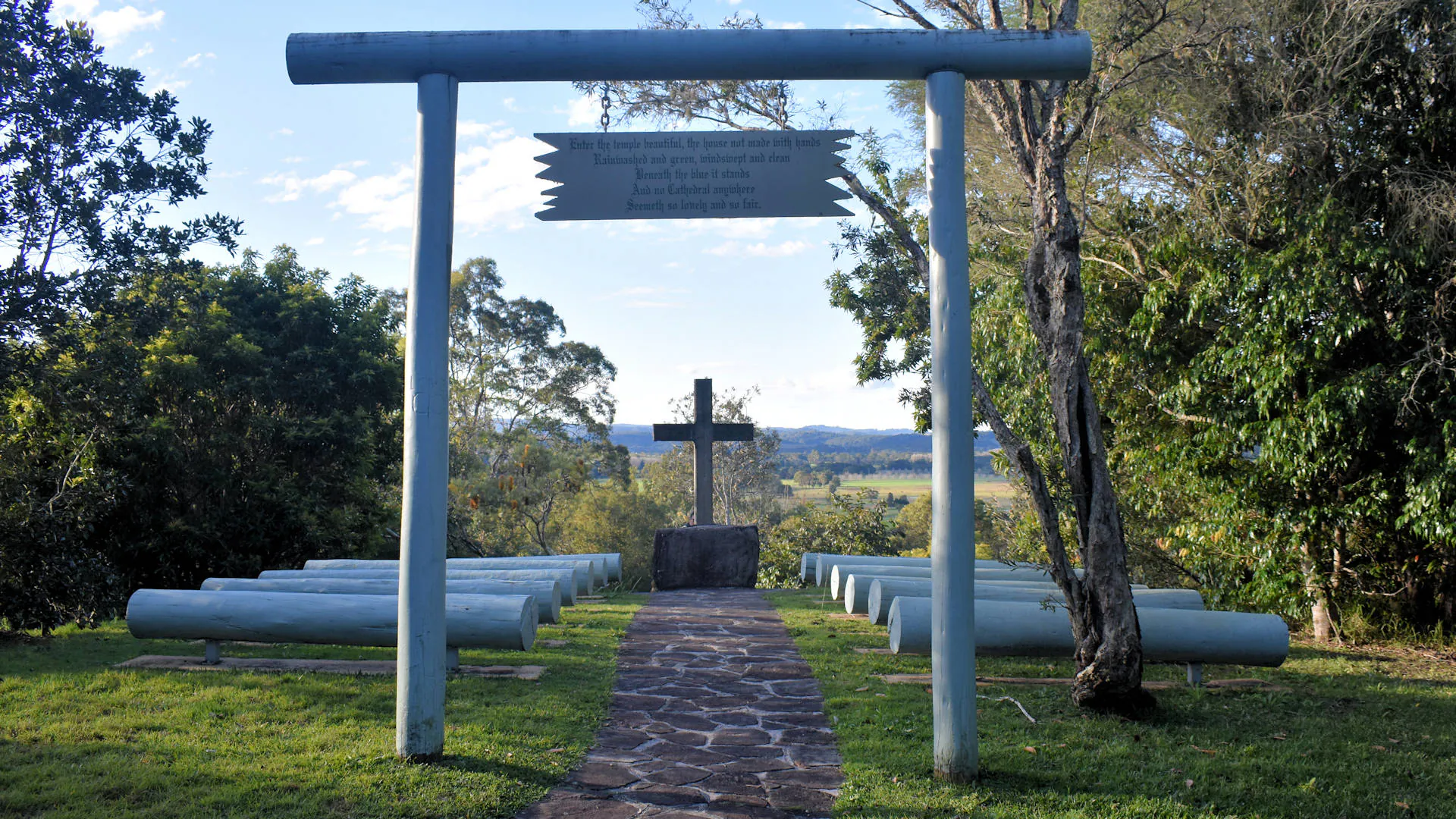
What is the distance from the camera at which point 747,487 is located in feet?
101

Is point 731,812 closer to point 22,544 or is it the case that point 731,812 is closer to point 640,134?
point 640,134

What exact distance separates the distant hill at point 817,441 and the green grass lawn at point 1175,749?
9839 mm

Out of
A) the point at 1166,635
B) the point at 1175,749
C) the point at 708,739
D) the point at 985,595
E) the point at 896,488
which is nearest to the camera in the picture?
the point at 1175,749

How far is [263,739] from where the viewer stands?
4.90 metres

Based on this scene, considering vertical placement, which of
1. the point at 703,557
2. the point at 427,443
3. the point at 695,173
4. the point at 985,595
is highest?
the point at 695,173

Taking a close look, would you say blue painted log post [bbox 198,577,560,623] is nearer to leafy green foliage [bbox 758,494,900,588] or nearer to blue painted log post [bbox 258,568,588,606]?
blue painted log post [bbox 258,568,588,606]

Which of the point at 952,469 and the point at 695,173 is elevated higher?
the point at 695,173

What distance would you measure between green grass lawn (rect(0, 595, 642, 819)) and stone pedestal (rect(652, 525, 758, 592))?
581 centimetres

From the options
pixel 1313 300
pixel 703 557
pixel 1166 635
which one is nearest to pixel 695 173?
pixel 1166 635

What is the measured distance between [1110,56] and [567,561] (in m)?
7.76

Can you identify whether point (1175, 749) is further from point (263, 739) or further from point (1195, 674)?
point (263, 739)

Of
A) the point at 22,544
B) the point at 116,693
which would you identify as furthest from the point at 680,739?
the point at 22,544

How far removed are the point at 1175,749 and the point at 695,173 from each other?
3985 millimetres

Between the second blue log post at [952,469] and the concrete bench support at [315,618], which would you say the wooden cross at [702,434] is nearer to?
the concrete bench support at [315,618]
